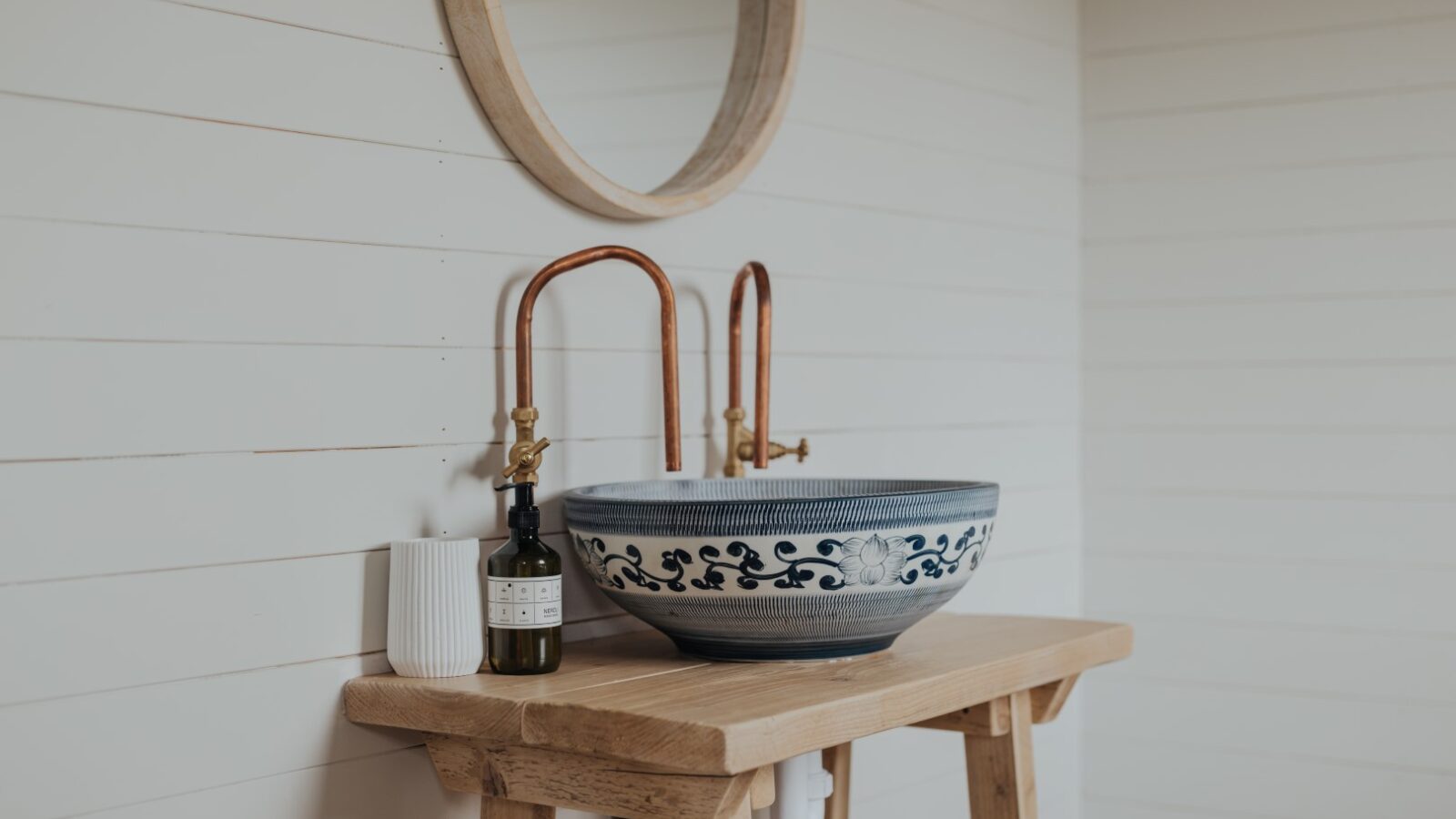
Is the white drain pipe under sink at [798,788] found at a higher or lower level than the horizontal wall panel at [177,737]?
lower

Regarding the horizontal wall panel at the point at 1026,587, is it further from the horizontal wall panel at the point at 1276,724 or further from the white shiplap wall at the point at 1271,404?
the horizontal wall panel at the point at 1276,724

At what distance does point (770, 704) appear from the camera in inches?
46.4

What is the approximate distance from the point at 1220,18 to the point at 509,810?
174 centimetres

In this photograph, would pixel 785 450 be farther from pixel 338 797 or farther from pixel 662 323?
pixel 338 797

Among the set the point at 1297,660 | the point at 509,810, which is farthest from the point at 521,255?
the point at 1297,660

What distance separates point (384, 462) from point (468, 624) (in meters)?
0.18

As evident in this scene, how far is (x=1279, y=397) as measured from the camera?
2271 mm

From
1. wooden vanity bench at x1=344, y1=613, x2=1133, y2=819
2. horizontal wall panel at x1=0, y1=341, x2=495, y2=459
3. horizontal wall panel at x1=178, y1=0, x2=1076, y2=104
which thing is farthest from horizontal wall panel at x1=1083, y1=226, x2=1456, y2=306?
horizontal wall panel at x1=0, y1=341, x2=495, y2=459

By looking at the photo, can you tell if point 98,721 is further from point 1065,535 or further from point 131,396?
point 1065,535

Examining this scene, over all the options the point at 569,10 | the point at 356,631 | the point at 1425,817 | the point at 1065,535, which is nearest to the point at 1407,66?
the point at 1065,535

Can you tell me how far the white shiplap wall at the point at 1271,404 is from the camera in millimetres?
2164

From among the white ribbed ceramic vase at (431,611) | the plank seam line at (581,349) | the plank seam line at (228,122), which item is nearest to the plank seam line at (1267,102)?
the plank seam line at (581,349)

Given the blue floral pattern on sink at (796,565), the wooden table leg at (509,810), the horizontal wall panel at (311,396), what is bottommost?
the wooden table leg at (509,810)

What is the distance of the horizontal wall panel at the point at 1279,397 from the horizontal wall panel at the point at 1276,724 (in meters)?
0.44
